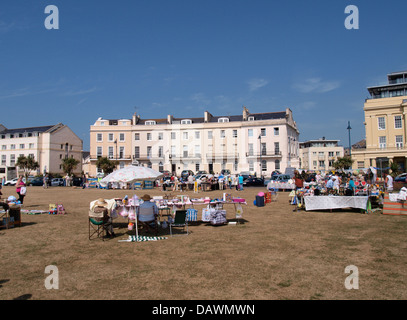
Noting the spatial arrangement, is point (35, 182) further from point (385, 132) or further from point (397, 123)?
point (397, 123)

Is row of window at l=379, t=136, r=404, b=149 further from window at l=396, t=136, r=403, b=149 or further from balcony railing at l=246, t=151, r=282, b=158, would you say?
balcony railing at l=246, t=151, r=282, b=158

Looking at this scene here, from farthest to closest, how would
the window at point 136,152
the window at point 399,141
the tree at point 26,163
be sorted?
the window at point 136,152 → the tree at point 26,163 → the window at point 399,141

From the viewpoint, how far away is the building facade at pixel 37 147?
60.4m

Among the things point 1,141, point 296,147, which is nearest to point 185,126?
point 296,147

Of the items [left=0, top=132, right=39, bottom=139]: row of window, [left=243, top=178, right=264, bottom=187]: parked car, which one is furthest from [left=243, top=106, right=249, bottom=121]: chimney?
[left=0, top=132, right=39, bottom=139]: row of window

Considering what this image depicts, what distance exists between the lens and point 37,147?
60.3 meters

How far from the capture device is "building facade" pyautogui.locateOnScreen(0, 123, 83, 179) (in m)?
60.4

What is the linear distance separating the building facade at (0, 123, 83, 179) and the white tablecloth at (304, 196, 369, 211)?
5847 centimetres

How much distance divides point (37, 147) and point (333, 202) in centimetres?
6156

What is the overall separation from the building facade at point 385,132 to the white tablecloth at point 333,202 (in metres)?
34.2

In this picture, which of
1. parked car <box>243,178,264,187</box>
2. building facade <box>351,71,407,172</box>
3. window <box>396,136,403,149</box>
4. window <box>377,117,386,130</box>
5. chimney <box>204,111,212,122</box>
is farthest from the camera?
chimney <box>204,111,212,122</box>

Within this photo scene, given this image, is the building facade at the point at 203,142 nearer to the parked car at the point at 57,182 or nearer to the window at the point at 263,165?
the window at the point at 263,165

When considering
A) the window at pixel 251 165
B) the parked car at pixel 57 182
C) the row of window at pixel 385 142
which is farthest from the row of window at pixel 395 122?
the parked car at pixel 57 182

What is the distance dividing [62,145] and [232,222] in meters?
62.4
